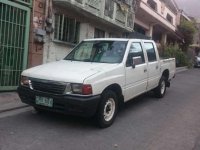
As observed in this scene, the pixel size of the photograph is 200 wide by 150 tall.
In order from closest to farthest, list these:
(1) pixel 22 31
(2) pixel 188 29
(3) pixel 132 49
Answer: (3) pixel 132 49, (1) pixel 22 31, (2) pixel 188 29

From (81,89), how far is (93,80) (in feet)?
0.94

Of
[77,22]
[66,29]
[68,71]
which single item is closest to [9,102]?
[68,71]

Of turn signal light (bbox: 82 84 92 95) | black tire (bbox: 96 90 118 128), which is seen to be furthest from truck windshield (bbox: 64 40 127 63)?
turn signal light (bbox: 82 84 92 95)

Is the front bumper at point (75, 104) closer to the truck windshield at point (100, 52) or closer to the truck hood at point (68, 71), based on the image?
the truck hood at point (68, 71)

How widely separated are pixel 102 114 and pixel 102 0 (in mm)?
9207

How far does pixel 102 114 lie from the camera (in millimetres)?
6164

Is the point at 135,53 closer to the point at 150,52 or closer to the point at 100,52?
the point at 100,52

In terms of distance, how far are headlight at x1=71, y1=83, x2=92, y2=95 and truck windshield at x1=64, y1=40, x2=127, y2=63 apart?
1457 mm

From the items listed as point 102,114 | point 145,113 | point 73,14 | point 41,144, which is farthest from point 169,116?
point 73,14

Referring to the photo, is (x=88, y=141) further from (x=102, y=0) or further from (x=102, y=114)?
(x=102, y=0)

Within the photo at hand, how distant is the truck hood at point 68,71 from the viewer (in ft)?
19.3

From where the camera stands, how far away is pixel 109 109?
21.4 ft

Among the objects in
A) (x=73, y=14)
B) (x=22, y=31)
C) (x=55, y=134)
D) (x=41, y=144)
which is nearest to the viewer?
(x=41, y=144)

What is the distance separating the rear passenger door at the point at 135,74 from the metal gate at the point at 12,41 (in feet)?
11.7
